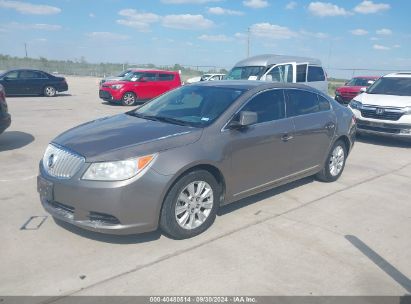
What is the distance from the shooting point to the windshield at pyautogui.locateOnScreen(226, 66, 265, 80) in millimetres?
12984

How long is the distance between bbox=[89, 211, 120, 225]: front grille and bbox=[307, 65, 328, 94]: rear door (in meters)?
11.3

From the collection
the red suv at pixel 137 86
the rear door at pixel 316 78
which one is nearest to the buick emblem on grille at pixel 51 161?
the rear door at pixel 316 78

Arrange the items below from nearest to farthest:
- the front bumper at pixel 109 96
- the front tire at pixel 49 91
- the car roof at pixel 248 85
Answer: the car roof at pixel 248 85 < the front bumper at pixel 109 96 < the front tire at pixel 49 91

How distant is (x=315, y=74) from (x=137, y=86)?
7702mm

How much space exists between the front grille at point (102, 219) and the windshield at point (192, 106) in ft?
4.39

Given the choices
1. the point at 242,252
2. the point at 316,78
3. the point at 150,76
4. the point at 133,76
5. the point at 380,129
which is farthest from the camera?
the point at 150,76

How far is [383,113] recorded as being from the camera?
9078 millimetres

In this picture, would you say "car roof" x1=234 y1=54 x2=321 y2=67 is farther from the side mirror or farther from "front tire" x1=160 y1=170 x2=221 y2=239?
"front tire" x1=160 y1=170 x2=221 y2=239

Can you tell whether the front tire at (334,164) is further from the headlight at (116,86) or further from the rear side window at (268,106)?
Result: the headlight at (116,86)

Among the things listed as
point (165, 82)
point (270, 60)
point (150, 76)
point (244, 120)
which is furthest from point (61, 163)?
point (165, 82)

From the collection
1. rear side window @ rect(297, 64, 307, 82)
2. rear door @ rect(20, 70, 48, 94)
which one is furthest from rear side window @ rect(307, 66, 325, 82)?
rear door @ rect(20, 70, 48, 94)

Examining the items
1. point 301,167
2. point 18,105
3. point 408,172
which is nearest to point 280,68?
point 408,172

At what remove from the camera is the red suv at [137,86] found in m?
16.5

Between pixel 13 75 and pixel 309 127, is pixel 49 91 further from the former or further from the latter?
pixel 309 127
